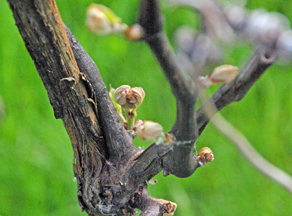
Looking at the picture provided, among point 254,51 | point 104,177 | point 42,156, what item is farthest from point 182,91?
point 42,156

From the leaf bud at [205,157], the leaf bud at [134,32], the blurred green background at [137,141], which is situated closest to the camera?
the leaf bud at [134,32]

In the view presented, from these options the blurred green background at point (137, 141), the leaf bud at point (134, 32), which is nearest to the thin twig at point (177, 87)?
the leaf bud at point (134, 32)

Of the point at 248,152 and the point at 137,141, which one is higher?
the point at 248,152

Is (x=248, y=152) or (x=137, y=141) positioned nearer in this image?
(x=248, y=152)

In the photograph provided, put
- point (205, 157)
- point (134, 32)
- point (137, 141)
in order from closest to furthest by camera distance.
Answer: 1. point (134, 32)
2. point (205, 157)
3. point (137, 141)

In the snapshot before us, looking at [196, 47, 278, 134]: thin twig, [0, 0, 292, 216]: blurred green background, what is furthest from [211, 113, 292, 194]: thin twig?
[0, 0, 292, 216]: blurred green background

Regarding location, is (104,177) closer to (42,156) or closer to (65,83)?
(65,83)

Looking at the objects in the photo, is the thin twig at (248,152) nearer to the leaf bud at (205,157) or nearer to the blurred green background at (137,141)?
the leaf bud at (205,157)

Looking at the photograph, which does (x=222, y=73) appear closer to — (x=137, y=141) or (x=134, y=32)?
(x=134, y=32)

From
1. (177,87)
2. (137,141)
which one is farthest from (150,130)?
(137,141)

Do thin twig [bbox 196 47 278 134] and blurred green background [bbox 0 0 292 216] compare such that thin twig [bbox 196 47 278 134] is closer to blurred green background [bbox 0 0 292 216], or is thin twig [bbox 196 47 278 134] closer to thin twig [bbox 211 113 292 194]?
thin twig [bbox 211 113 292 194]
